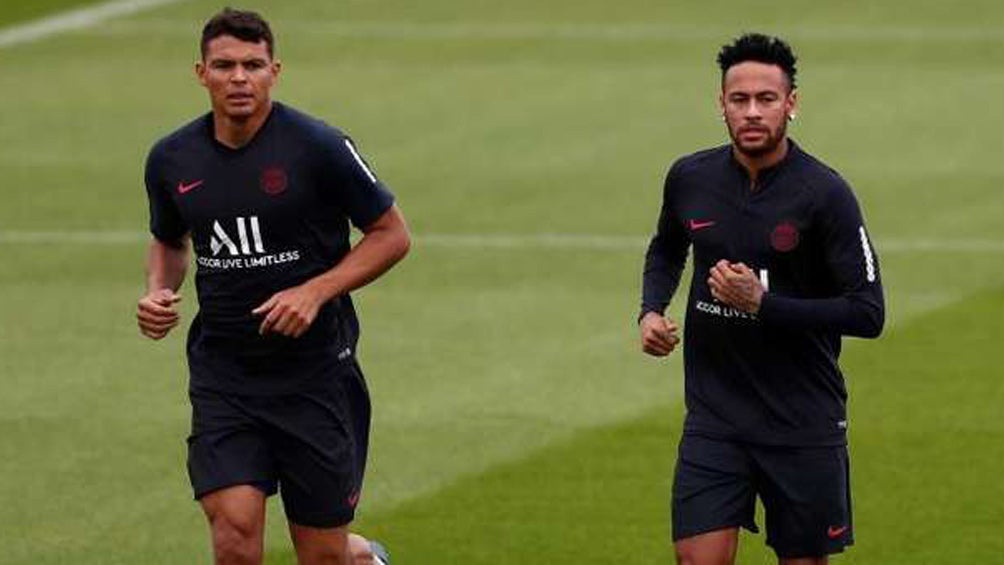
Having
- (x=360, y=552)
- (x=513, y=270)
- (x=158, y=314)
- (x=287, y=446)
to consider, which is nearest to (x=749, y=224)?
(x=287, y=446)

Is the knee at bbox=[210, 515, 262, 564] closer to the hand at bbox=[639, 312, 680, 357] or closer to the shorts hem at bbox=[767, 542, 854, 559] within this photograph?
the hand at bbox=[639, 312, 680, 357]

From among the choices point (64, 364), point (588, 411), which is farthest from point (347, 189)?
point (64, 364)

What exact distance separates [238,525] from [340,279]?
1.00 m

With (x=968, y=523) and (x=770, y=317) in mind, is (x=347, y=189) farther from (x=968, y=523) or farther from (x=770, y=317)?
(x=968, y=523)

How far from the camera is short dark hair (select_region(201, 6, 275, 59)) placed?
1279 cm

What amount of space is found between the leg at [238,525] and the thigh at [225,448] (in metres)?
0.05

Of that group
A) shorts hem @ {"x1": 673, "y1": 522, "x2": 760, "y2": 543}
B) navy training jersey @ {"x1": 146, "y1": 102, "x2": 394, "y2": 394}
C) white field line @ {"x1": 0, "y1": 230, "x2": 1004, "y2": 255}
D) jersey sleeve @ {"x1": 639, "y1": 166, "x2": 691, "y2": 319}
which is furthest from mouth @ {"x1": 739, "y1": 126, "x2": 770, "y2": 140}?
white field line @ {"x1": 0, "y1": 230, "x2": 1004, "y2": 255}

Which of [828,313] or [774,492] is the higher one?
[828,313]

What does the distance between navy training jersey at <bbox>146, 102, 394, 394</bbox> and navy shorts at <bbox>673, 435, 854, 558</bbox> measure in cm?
158

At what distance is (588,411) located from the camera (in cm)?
1864

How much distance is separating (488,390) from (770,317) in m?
7.29

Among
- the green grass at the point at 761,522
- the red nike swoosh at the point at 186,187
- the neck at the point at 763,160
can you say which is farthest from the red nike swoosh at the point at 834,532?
the green grass at the point at 761,522

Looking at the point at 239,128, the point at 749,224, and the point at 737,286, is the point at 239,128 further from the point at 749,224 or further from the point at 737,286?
the point at 737,286

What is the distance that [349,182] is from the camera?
42.0ft
